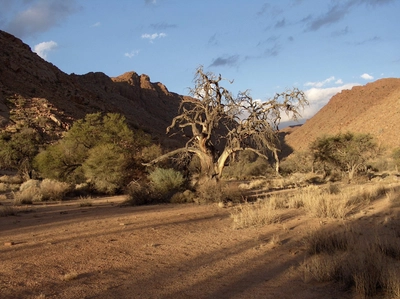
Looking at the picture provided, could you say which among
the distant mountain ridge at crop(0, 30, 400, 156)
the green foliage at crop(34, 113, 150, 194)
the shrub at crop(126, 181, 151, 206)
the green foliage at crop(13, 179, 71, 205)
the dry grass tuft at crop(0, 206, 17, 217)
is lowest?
the shrub at crop(126, 181, 151, 206)

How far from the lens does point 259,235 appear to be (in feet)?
32.0

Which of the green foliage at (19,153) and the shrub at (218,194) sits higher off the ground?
the green foliage at (19,153)

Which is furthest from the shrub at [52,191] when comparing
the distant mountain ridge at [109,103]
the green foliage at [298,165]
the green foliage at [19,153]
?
the green foliage at [298,165]

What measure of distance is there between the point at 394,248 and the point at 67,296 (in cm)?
545

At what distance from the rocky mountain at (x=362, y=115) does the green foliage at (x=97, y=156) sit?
37.4 m

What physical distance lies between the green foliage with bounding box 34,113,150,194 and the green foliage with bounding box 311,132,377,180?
19.2 metres

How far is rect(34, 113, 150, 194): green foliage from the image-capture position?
2373cm

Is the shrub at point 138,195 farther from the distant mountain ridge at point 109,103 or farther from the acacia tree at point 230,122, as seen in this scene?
the distant mountain ridge at point 109,103

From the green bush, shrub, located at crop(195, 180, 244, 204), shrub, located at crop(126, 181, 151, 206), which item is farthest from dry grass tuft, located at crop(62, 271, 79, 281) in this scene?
the green bush

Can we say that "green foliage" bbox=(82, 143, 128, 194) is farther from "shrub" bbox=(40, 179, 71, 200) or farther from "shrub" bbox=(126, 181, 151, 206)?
"shrub" bbox=(126, 181, 151, 206)

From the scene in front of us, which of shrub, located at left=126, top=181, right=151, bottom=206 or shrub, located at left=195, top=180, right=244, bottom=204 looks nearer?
shrub, located at left=195, top=180, right=244, bottom=204

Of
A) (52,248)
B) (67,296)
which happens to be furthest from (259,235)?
(67,296)

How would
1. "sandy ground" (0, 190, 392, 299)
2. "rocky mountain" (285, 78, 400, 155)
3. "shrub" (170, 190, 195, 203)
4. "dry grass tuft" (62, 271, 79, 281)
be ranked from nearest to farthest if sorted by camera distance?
"sandy ground" (0, 190, 392, 299) < "dry grass tuft" (62, 271, 79, 281) < "shrub" (170, 190, 195, 203) < "rocky mountain" (285, 78, 400, 155)

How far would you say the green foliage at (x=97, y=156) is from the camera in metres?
Answer: 23.7
